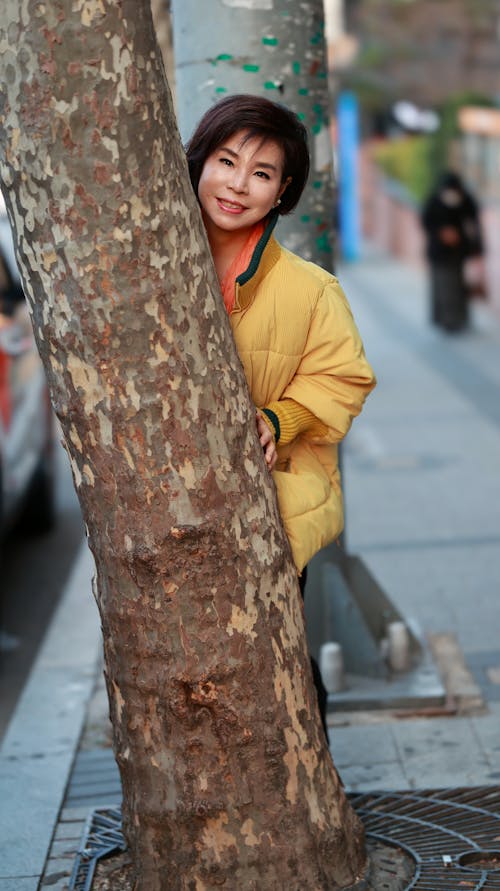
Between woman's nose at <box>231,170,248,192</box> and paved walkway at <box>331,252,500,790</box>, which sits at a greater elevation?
paved walkway at <box>331,252,500,790</box>

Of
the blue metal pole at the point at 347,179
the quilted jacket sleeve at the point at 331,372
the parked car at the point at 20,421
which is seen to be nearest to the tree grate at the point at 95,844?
the quilted jacket sleeve at the point at 331,372

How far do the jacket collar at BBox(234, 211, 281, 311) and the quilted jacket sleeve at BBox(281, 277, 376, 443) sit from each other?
0.15m

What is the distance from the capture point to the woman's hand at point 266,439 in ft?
10.4

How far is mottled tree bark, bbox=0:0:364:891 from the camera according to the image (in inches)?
109

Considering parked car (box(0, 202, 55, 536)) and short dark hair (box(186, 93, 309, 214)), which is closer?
short dark hair (box(186, 93, 309, 214))

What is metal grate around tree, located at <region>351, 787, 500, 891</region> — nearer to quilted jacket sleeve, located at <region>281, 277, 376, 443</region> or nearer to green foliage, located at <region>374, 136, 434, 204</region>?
quilted jacket sleeve, located at <region>281, 277, 376, 443</region>

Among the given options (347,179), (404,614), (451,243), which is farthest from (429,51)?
(404,614)

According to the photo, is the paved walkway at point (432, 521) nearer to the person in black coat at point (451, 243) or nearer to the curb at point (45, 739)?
the person in black coat at point (451, 243)

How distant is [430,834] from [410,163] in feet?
80.9

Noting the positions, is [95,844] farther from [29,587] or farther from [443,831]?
[29,587]

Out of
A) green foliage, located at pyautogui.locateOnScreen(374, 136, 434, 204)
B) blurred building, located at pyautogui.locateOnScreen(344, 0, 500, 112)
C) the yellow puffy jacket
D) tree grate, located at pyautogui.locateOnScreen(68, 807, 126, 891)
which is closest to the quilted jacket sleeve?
the yellow puffy jacket

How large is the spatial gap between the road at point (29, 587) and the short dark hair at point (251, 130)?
3.14 meters

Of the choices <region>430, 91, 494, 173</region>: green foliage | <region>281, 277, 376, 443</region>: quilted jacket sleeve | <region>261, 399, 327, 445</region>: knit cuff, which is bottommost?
<region>261, 399, 327, 445</region>: knit cuff

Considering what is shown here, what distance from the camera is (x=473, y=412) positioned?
37.4 feet
